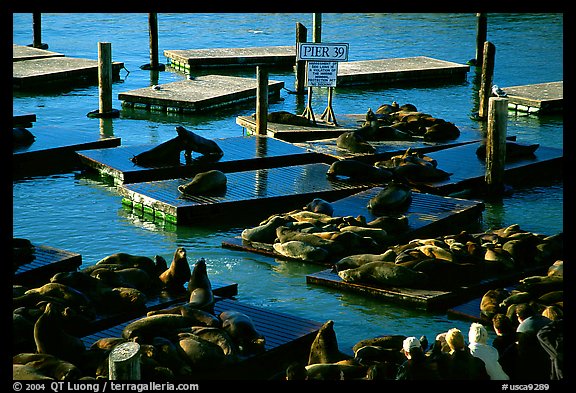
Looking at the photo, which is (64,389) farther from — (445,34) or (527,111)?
(445,34)

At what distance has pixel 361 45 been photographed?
101 ft

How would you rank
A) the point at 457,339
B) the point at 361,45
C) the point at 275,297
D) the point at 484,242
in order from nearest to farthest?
the point at 457,339 → the point at 275,297 → the point at 484,242 → the point at 361,45

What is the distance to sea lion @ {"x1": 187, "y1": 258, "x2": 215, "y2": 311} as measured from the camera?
776 cm

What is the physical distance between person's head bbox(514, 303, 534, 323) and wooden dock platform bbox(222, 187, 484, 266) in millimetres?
2888

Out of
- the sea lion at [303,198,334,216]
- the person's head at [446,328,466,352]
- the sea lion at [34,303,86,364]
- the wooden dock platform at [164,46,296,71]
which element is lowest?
the sea lion at [303,198,334,216]

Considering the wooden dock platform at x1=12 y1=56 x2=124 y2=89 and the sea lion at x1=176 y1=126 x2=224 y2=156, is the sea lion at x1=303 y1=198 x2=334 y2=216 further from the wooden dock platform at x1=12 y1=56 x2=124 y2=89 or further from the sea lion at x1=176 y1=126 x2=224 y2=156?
the wooden dock platform at x1=12 y1=56 x2=124 y2=89

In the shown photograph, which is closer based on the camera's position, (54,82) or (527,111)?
(527,111)

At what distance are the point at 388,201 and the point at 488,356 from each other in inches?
219

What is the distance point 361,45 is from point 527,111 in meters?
11.8

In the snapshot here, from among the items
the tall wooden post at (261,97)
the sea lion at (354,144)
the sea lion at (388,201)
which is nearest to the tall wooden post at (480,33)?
the tall wooden post at (261,97)

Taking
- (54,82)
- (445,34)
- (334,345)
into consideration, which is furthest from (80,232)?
(445,34)

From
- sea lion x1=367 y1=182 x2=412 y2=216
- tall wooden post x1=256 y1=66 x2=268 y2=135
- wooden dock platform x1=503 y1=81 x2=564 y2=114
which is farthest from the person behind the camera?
wooden dock platform x1=503 y1=81 x2=564 y2=114

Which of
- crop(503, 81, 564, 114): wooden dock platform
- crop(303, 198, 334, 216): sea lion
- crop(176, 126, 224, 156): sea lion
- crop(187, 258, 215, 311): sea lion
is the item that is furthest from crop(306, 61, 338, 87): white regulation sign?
crop(187, 258, 215, 311): sea lion

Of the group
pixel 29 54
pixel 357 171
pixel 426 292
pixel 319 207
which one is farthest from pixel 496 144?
pixel 29 54
